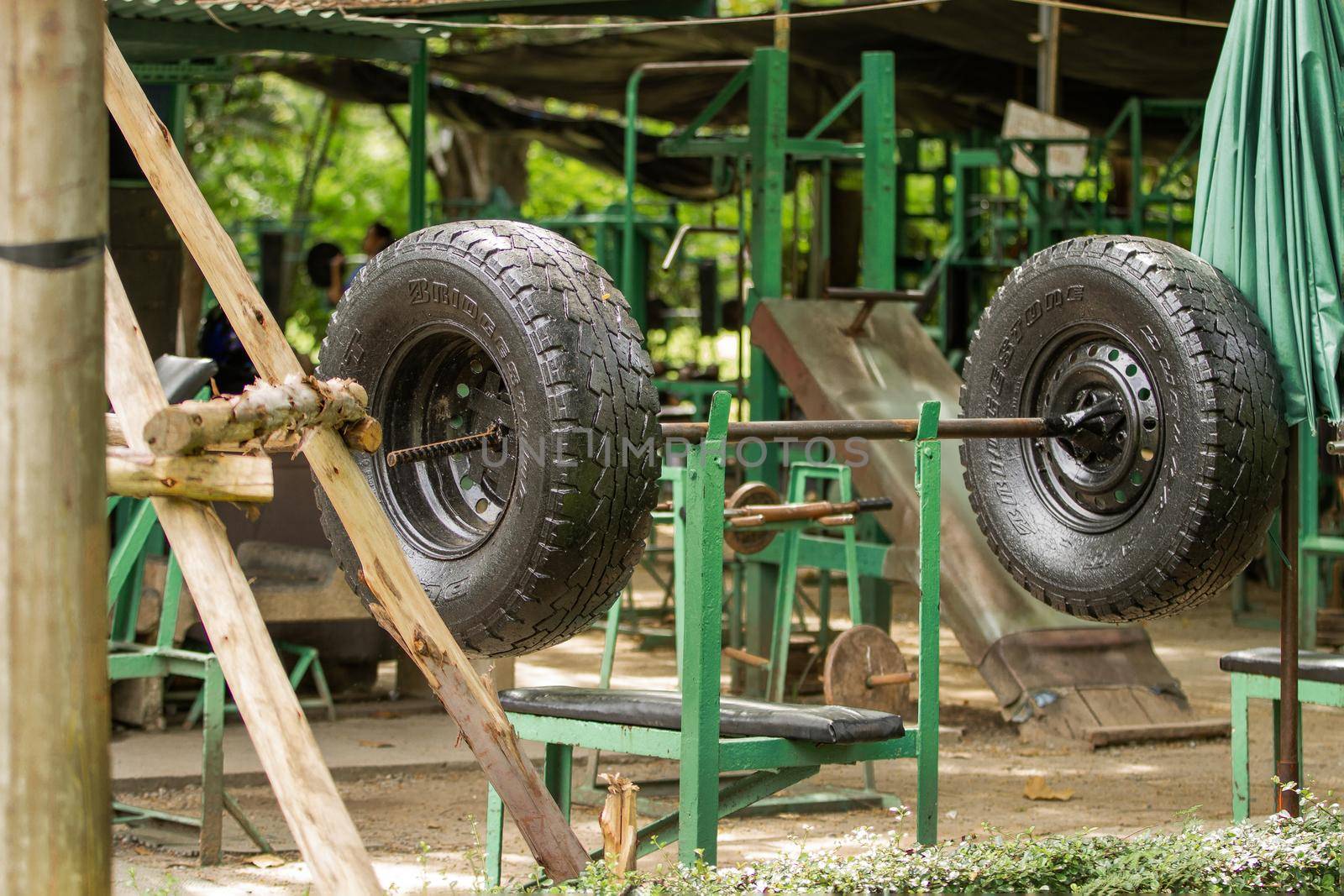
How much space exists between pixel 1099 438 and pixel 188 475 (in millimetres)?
2416

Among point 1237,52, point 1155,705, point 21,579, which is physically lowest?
point 1155,705

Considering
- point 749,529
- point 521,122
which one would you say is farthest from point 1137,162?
point 749,529

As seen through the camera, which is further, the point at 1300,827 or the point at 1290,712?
the point at 1290,712

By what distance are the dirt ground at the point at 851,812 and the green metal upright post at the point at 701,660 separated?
985 mm

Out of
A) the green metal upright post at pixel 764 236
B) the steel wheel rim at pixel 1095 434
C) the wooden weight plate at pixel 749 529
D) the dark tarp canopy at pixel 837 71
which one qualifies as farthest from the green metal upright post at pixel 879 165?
the steel wheel rim at pixel 1095 434

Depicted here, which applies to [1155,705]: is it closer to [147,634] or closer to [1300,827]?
[1300,827]

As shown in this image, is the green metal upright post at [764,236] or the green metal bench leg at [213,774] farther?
the green metal upright post at [764,236]

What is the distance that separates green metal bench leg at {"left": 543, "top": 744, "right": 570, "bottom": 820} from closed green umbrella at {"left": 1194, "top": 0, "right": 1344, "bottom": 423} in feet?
7.30

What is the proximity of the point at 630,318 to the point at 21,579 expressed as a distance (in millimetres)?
1447

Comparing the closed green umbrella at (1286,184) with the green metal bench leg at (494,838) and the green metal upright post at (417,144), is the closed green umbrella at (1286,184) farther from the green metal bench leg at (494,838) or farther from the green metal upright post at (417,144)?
the green metal upright post at (417,144)

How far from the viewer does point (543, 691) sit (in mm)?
4762

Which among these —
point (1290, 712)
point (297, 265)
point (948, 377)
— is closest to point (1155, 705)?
point (948, 377)

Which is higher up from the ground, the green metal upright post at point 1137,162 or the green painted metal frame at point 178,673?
the green metal upright post at point 1137,162

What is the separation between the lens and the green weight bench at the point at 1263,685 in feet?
16.6
